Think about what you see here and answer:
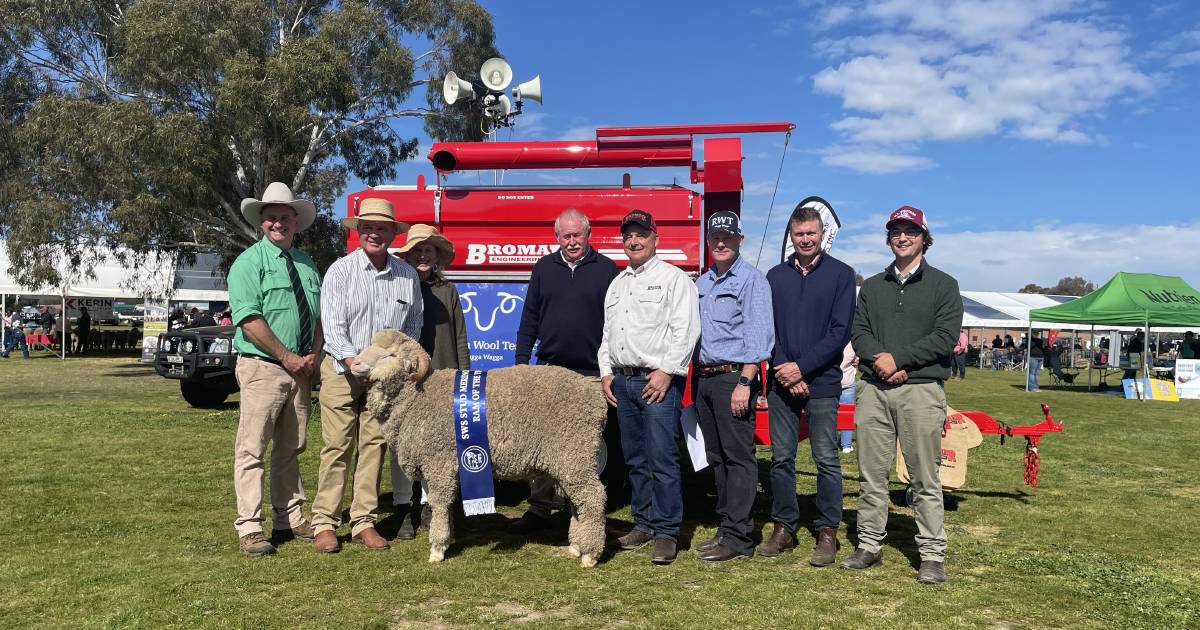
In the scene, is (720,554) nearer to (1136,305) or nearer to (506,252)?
(506,252)

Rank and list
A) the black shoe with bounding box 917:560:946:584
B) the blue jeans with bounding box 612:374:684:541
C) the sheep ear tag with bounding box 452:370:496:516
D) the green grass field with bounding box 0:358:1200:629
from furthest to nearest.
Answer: the blue jeans with bounding box 612:374:684:541, the sheep ear tag with bounding box 452:370:496:516, the black shoe with bounding box 917:560:946:584, the green grass field with bounding box 0:358:1200:629

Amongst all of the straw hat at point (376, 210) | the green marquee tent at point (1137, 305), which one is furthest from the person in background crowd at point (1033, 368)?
the straw hat at point (376, 210)

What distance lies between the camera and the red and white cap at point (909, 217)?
4.51 m

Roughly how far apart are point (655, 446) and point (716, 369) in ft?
2.15

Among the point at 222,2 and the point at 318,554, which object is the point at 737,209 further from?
the point at 222,2

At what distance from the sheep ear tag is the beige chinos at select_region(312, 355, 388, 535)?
0.69 meters

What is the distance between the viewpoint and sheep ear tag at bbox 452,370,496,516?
4.63 m

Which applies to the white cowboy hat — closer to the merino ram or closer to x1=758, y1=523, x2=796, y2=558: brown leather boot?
the merino ram

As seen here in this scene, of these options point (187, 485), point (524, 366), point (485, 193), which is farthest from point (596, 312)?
point (187, 485)

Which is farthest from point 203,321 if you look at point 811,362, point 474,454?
point 811,362

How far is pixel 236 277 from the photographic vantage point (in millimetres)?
4777

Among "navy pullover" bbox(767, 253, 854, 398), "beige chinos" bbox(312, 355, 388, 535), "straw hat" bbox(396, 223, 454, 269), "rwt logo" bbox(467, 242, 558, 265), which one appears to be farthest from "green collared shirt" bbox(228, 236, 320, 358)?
"navy pullover" bbox(767, 253, 854, 398)

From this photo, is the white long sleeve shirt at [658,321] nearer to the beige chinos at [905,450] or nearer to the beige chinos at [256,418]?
the beige chinos at [905,450]

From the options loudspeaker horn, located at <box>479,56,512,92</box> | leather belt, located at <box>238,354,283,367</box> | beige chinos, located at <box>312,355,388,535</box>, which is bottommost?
beige chinos, located at <box>312,355,388,535</box>
